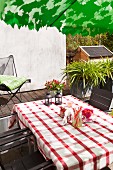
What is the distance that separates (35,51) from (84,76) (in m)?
2.10

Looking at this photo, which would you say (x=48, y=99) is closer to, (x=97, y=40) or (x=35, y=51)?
(x=35, y=51)

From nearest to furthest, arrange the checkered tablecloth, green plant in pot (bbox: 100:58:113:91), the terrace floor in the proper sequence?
the checkered tablecloth → the terrace floor → green plant in pot (bbox: 100:58:113:91)

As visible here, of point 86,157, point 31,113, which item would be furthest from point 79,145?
point 31,113

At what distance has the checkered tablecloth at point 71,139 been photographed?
5.29 feet

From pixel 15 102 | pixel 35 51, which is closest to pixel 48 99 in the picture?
pixel 15 102

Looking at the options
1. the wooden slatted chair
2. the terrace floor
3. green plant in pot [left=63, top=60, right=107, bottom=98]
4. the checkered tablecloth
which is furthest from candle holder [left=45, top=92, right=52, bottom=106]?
green plant in pot [left=63, top=60, right=107, bottom=98]

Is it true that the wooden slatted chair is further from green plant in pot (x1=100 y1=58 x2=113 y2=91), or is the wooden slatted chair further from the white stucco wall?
the white stucco wall

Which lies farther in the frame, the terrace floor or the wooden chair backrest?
the terrace floor

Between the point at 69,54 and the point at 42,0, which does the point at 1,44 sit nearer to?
the point at 42,0

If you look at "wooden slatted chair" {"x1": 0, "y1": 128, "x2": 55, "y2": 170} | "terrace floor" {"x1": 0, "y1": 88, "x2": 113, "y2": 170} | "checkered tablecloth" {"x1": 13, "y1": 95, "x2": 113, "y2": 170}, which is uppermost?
"checkered tablecloth" {"x1": 13, "y1": 95, "x2": 113, "y2": 170}

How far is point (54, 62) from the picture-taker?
6.69 meters

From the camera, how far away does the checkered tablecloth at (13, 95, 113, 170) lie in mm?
1613

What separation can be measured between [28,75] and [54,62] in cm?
96

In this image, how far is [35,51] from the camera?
6309mm
